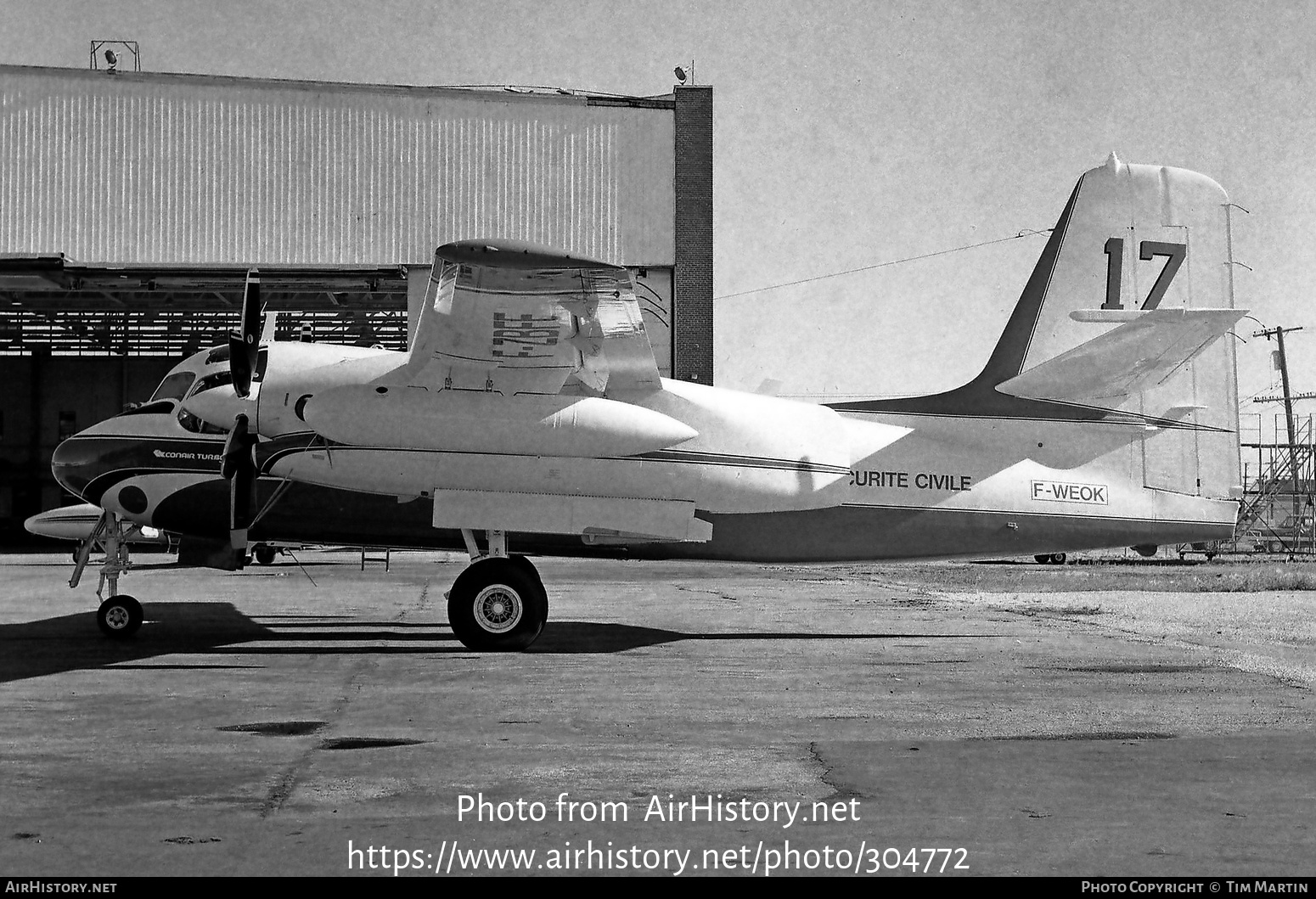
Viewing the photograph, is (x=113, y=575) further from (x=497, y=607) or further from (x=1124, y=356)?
(x=1124, y=356)

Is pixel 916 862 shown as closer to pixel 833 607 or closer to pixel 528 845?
pixel 528 845

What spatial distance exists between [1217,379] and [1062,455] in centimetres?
275

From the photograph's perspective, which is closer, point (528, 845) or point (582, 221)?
point (528, 845)

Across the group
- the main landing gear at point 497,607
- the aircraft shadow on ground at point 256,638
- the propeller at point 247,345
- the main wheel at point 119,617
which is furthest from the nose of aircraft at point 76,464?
the main landing gear at point 497,607

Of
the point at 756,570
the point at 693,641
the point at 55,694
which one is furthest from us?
the point at 756,570

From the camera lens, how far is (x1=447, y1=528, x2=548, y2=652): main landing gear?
49.2 feet

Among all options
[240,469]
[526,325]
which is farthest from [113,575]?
[526,325]

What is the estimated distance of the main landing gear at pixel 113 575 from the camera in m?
16.1

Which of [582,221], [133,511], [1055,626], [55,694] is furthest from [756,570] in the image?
[55,694]

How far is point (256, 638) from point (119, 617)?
1804mm

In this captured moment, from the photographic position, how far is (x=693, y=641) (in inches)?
639

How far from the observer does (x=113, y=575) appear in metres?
16.8

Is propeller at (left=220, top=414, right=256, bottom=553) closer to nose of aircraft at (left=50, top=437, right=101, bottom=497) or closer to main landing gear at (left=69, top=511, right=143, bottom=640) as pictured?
Answer: main landing gear at (left=69, top=511, right=143, bottom=640)

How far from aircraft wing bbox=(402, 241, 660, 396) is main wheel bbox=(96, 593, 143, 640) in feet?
16.7
